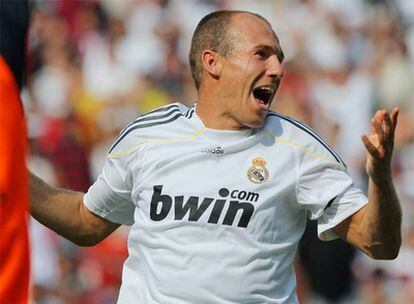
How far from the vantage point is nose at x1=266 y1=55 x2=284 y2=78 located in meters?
4.99

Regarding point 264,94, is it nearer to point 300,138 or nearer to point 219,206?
point 300,138

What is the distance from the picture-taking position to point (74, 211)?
5.27m

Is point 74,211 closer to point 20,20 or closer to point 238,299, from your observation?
point 238,299

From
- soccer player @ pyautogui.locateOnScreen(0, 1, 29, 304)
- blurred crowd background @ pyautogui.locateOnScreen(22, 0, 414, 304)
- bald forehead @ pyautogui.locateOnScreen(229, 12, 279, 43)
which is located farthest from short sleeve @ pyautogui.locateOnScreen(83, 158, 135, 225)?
blurred crowd background @ pyautogui.locateOnScreen(22, 0, 414, 304)

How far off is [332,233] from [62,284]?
6.60 m

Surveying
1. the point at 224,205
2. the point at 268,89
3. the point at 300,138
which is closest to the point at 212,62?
the point at 268,89

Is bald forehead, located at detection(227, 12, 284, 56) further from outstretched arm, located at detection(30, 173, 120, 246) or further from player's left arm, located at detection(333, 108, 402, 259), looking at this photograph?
outstretched arm, located at detection(30, 173, 120, 246)

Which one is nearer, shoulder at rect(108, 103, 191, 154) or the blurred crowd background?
shoulder at rect(108, 103, 191, 154)

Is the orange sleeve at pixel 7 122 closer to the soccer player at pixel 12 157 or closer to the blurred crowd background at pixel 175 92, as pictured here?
the soccer player at pixel 12 157

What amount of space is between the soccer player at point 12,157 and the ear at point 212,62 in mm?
2167

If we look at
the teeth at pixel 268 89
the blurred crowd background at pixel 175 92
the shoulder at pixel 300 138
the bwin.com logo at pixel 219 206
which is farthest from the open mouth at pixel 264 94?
the blurred crowd background at pixel 175 92

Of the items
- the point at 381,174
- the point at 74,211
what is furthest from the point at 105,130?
the point at 381,174

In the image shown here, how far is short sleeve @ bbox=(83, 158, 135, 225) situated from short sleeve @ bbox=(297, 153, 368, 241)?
861mm

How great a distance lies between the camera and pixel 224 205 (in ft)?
15.8
